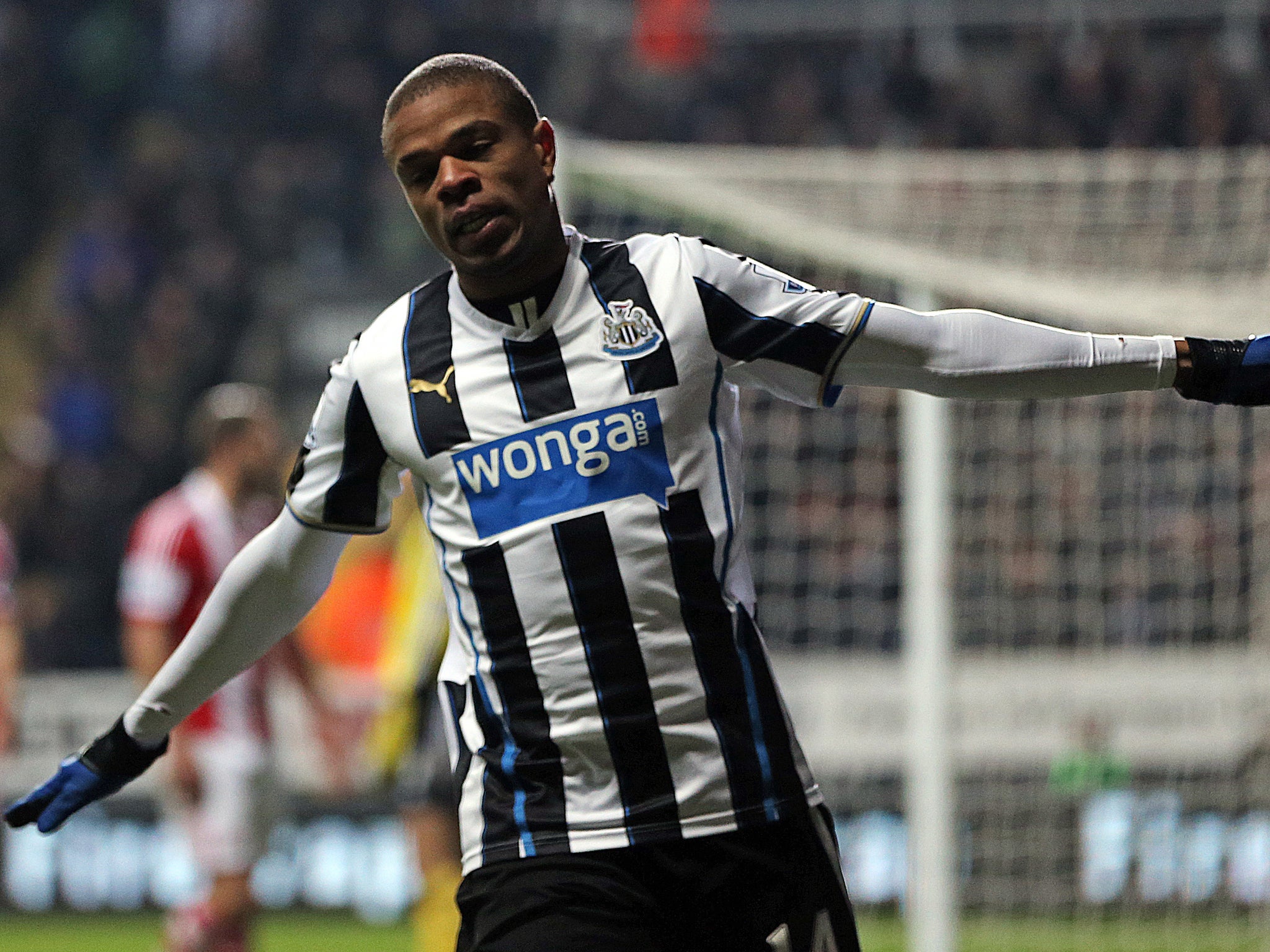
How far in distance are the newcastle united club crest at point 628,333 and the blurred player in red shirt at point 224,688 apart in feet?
12.4

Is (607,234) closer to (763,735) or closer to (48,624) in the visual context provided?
(763,735)

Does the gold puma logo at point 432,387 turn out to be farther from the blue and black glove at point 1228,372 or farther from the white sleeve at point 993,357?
the blue and black glove at point 1228,372

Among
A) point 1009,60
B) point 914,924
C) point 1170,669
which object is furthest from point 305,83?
point 914,924

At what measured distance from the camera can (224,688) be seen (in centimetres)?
604

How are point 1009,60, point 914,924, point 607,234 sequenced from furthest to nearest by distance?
point 1009,60 < point 607,234 < point 914,924

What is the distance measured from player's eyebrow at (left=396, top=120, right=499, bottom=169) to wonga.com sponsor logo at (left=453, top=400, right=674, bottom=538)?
0.39 meters

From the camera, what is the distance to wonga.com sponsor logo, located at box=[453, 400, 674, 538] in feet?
8.13

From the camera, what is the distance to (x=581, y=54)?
15.4 metres

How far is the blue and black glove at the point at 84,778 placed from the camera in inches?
112

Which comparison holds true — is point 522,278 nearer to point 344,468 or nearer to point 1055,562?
point 344,468

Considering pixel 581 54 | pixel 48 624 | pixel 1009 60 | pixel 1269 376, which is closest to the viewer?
pixel 1269 376

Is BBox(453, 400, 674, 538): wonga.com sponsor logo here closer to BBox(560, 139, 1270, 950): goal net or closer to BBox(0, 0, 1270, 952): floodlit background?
BBox(0, 0, 1270, 952): floodlit background

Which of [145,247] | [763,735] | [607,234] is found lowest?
[763,735]

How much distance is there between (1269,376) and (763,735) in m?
0.83
